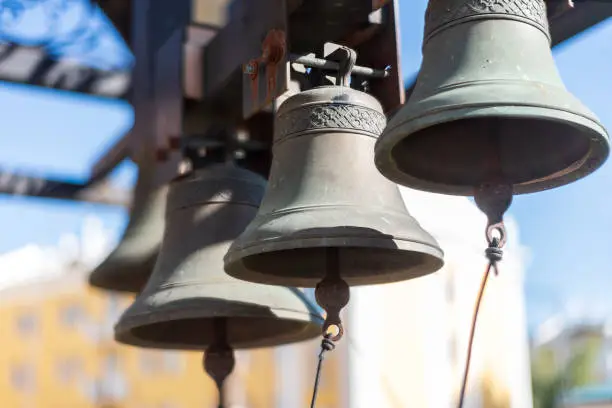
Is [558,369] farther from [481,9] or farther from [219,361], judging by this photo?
[481,9]

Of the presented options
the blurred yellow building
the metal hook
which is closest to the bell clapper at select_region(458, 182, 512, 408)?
the metal hook

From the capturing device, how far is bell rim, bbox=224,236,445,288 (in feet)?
6.24

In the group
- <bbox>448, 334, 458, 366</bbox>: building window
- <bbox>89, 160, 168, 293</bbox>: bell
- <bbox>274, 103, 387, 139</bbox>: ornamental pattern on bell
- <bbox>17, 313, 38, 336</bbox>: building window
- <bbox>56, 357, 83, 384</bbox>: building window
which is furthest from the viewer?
<bbox>17, 313, 38, 336</bbox>: building window

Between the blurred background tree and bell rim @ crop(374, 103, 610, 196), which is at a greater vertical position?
the blurred background tree

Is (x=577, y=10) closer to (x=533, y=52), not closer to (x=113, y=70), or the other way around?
(x=533, y=52)

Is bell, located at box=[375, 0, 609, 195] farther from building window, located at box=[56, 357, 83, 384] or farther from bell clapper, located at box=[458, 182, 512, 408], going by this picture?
building window, located at box=[56, 357, 83, 384]

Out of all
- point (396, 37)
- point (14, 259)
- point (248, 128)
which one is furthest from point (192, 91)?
Answer: point (14, 259)

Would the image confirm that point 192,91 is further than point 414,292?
No

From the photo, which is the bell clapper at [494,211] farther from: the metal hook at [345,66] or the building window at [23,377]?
the building window at [23,377]

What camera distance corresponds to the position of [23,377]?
6859 mm

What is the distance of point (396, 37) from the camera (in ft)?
7.51

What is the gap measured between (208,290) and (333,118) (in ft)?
1.66

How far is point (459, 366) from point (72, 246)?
2770 mm

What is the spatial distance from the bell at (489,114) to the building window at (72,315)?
5269 mm
